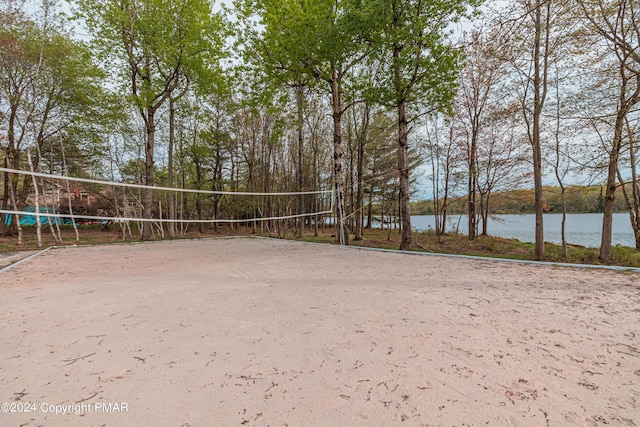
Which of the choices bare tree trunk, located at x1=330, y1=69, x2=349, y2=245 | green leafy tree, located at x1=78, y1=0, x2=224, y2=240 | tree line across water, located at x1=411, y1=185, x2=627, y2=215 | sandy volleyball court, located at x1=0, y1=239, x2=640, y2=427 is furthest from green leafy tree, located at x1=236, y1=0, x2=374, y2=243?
tree line across water, located at x1=411, y1=185, x2=627, y2=215

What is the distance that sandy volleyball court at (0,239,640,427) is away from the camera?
1.01m

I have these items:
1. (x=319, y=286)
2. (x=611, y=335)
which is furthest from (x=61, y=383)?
(x=611, y=335)

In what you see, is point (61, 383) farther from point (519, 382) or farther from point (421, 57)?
point (421, 57)

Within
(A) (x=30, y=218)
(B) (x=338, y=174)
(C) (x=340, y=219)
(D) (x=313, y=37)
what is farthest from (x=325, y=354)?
(A) (x=30, y=218)

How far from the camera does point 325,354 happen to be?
142 centimetres

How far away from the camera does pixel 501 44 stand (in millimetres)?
2713

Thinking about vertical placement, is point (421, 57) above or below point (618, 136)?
above

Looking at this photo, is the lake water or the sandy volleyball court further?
the lake water

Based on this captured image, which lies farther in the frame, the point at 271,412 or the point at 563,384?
the point at 563,384

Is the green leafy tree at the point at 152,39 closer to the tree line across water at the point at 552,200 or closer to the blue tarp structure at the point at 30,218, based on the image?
the blue tarp structure at the point at 30,218

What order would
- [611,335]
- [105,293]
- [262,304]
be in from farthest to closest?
[105,293]
[262,304]
[611,335]

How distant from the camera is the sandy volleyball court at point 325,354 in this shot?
3.32 feet

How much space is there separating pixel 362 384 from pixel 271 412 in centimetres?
41

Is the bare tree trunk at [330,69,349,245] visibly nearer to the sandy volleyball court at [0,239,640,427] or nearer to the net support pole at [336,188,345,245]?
the net support pole at [336,188,345,245]
